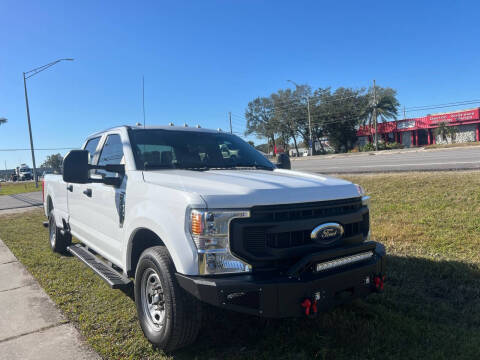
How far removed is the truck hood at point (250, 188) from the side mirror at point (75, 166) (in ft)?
2.04

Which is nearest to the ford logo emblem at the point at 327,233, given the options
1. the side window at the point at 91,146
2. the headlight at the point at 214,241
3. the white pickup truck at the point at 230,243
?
the white pickup truck at the point at 230,243

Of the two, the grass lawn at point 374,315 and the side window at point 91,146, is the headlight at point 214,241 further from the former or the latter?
the side window at point 91,146

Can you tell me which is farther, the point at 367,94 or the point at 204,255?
the point at 367,94

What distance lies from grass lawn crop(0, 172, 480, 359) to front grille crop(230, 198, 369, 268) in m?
0.88

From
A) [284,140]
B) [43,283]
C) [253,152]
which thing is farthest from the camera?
[284,140]

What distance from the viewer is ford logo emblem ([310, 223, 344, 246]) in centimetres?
→ 266

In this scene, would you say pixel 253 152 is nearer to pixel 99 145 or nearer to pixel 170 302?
pixel 99 145

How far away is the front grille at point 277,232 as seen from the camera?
248 centimetres

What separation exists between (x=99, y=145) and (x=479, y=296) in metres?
4.45

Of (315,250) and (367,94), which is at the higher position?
(367,94)

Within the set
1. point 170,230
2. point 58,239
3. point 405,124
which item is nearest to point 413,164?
point 58,239

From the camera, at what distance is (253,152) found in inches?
172

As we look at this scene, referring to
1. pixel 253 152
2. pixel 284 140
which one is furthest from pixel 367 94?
pixel 253 152

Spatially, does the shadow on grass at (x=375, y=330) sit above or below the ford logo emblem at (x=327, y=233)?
below
